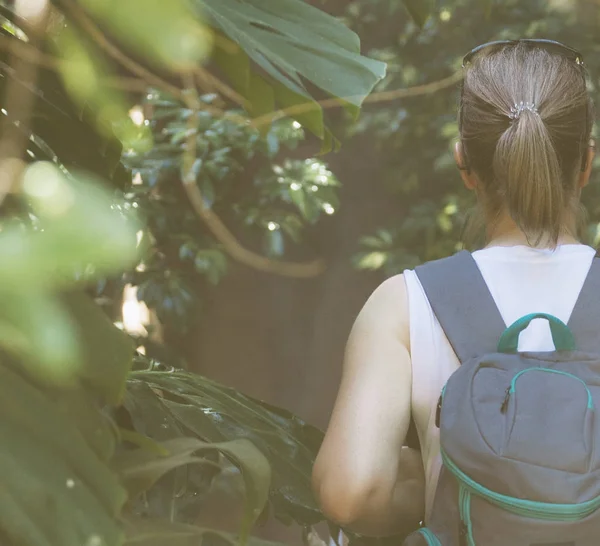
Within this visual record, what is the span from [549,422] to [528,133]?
340mm

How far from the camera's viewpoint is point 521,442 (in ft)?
3.16

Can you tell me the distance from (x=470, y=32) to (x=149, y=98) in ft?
4.37

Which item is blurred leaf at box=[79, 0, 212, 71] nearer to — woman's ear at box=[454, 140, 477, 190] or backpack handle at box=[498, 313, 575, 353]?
backpack handle at box=[498, 313, 575, 353]

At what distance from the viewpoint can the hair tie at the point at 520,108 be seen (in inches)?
43.6

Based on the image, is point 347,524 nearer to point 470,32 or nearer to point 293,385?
point 470,32

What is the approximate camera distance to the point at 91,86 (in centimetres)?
49

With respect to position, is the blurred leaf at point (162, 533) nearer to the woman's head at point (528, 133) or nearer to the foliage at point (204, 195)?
the woman's head at point (528, 133)

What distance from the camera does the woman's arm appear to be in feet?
3.54

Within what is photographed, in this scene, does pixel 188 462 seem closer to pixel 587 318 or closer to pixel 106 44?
pixel 106 44

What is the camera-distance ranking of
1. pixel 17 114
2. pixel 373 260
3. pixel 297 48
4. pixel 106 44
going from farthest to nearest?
pixel 373 260 → pixel 297 48 → pixel 17 114 → pixel 106 44

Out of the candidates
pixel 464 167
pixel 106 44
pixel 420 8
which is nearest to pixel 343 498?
pixel 464 167

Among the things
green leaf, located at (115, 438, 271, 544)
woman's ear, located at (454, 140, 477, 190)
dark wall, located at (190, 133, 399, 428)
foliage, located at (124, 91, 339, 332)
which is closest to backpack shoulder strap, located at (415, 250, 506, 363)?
woman's ear, located at (454, 140, 477, 190)

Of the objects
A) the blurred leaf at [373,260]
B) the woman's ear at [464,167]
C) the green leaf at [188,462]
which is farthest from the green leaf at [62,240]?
the blurred leaf at [373,260]

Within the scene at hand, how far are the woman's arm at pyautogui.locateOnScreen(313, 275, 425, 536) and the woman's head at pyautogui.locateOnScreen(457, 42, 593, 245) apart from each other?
0.58 ft
